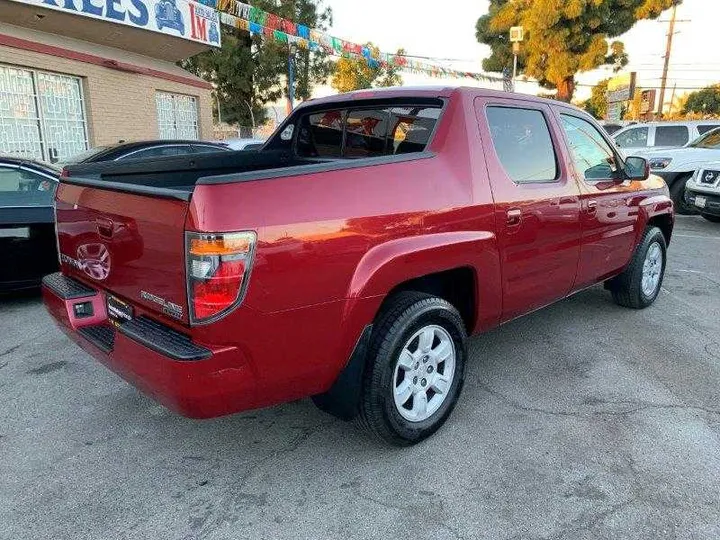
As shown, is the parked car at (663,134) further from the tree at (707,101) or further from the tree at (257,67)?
the tree at (707,101)

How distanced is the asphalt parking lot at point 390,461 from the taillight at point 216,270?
3.18ft

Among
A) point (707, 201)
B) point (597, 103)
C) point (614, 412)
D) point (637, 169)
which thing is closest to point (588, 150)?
point (637, 169)

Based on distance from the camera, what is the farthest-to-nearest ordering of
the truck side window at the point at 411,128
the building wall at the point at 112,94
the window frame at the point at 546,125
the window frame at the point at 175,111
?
the window frame at the point at 175,111
the building wall at the point at 112,94
the window frame at the point at 546,125
the truck side window at the point at 411,128

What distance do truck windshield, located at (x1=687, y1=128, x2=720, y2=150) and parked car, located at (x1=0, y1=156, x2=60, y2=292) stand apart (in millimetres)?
11801

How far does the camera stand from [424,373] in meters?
2.90

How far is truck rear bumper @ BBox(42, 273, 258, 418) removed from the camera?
7.02 feet

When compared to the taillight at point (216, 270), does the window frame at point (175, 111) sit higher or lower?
higher

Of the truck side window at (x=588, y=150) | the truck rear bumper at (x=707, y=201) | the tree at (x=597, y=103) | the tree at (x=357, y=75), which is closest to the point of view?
the truck side window at (x=588, y=150)

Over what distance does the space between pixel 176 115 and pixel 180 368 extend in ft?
47.3

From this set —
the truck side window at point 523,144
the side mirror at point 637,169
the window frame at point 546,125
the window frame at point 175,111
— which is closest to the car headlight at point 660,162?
the side mirror at point 637,169

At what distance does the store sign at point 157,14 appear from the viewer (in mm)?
10656

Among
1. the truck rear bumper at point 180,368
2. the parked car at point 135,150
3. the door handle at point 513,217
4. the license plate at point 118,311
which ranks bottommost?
the truck rear bumper at point 180,368

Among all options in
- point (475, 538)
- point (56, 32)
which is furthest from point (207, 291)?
point (56, 32)

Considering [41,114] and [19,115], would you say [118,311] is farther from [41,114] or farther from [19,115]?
[41,114]
